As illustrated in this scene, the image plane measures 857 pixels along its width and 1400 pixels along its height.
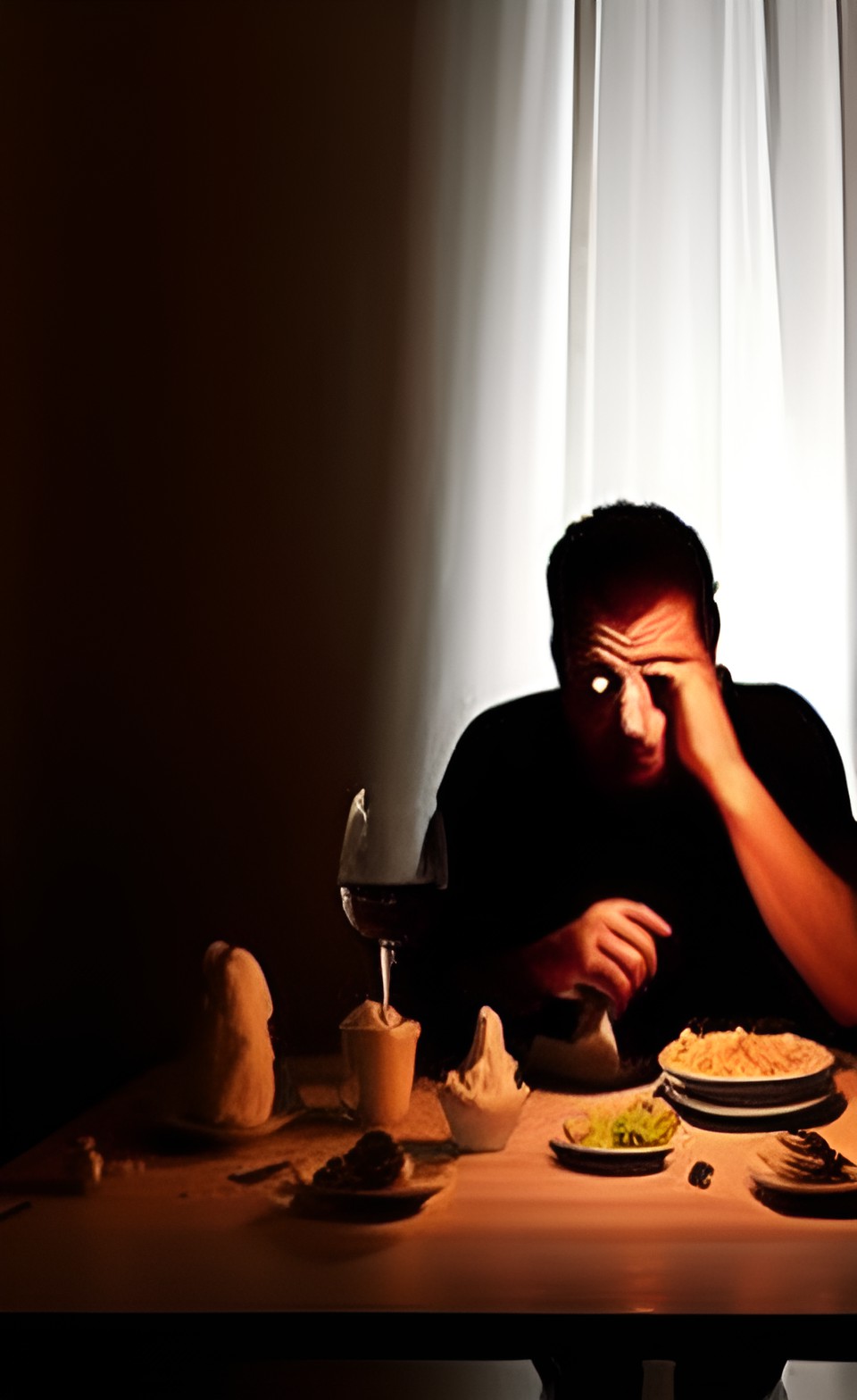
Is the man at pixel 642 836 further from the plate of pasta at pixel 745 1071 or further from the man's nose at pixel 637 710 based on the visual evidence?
the plate of pasta at pixel 745 1071

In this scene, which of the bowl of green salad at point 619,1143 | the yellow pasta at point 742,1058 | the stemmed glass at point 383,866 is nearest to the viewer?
the bowl of green salad at point 619,1143

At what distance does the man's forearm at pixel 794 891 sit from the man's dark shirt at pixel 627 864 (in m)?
0.01

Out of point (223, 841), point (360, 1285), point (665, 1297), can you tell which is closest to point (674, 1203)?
point (665, 1297)

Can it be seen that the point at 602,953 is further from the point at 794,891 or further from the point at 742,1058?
the point at 742,1058

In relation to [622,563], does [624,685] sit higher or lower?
lower

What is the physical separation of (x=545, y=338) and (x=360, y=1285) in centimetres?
99

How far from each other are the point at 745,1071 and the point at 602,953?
1.15ft

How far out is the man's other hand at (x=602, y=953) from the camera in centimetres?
146

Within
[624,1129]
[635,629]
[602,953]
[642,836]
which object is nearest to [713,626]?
[635,629]

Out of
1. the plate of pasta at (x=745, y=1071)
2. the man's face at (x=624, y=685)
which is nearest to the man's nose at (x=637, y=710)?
the man's face at (x=624, y=685)

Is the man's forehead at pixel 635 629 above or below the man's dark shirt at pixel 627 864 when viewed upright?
above

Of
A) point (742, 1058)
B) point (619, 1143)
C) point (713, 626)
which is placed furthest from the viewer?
point (713, 626)

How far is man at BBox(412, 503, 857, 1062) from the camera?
4.76 ft

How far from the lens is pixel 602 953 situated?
1.48 metres
